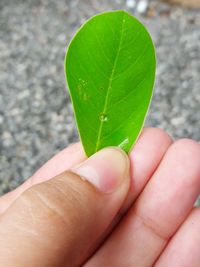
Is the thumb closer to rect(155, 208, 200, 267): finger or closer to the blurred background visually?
rect(155, 208, 200, 267): finger


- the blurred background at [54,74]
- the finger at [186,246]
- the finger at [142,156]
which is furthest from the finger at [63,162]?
the blurred background at [54,74]

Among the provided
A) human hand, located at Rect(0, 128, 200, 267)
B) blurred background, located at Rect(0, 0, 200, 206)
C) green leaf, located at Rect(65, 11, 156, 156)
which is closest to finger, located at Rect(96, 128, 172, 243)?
human hand, located at Rect(0, 128, 200, 267)

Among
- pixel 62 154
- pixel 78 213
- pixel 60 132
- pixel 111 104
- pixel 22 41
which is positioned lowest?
pixel 60 132

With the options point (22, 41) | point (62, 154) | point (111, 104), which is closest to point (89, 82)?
point (111, 104)

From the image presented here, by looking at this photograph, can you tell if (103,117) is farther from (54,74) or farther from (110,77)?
(54,74)

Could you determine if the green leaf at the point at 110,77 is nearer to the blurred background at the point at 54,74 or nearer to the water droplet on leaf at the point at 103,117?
the water droplet on leaf at the point at 103,117

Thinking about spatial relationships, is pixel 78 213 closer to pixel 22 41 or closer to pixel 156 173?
pixel 156 173

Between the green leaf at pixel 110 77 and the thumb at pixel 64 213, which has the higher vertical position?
the green leaf at pixel 110 77
